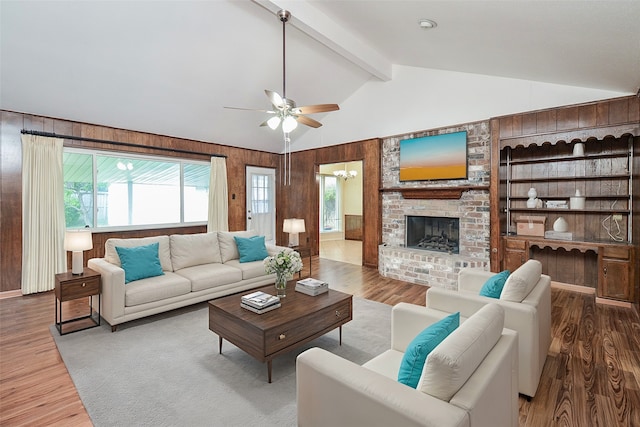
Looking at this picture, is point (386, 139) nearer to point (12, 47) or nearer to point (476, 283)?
point (476, 283)

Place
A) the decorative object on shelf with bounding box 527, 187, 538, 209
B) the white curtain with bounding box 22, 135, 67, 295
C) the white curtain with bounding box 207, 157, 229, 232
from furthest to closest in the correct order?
the white curtain with bounding box 207, 157, 229, 232
the decorative object on shelf with bounding box 527, 187, 538, 209
the white curtain with bounding box 22, 135, 67, 295

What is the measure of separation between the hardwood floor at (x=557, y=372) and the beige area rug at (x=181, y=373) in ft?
0.45

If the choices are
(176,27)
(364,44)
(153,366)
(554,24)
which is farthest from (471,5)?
(153,366)

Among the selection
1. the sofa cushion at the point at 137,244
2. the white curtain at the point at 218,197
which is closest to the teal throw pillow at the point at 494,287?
the sofa cushion at the point at 137,244

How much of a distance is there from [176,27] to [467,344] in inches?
170

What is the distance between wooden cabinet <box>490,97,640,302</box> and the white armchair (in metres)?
2.13

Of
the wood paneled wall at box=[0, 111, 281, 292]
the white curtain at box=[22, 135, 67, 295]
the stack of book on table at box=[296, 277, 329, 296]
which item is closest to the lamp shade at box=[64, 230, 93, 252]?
the white curtain at box=[22, 135, 67, 295]

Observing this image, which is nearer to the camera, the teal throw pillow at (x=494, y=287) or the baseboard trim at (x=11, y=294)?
the teal throw pillow at (x=494, y=287)

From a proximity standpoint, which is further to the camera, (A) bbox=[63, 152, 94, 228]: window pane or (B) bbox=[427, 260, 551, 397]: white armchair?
(A) bbox=[63, 152, 94, 228]: window pane

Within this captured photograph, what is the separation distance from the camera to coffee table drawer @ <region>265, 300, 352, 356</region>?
234 centimetres

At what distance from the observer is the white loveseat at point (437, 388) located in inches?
45.2

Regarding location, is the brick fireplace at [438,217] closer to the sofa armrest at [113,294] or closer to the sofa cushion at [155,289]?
the sofa cushion at [155,289]

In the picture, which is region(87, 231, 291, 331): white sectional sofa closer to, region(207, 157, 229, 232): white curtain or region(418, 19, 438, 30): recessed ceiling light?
region(207, 157, 229, 232): white curtain

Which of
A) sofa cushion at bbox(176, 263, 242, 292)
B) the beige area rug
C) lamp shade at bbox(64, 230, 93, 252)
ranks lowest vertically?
the beige area rug
